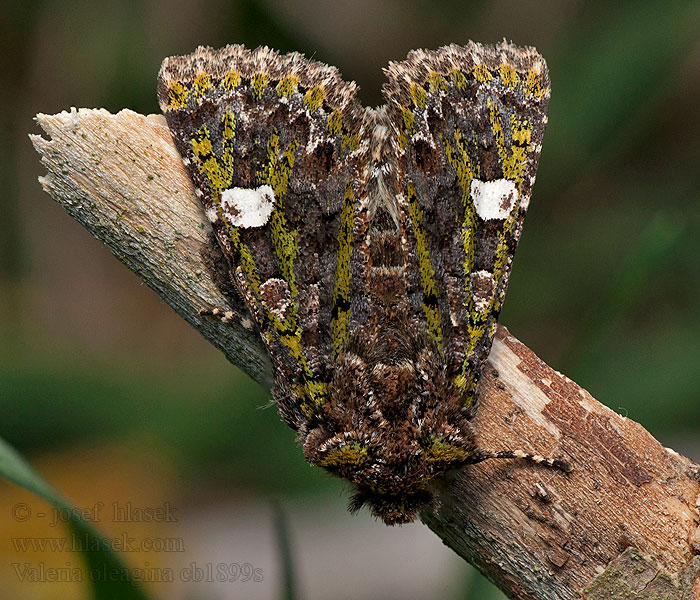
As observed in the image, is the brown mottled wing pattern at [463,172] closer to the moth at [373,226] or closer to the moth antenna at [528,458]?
the moth at [373,226]

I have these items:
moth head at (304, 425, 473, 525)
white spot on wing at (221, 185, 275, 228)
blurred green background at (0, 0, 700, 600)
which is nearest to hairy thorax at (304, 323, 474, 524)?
moth head at (304, 425, 473, 525)

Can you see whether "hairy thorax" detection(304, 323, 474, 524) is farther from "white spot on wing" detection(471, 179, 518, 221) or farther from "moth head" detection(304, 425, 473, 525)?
"white spot on wing" detection(471, 179, 518, 221)

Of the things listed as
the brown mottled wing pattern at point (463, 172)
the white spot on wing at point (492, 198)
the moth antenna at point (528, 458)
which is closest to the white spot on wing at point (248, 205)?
the brown mottled wing pattern at point (463, 172)

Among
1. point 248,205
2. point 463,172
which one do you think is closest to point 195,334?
point 248,205

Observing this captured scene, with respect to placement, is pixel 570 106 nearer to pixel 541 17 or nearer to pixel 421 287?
pixel 541 17

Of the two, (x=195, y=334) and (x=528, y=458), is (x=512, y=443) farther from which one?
(x=195, y=334)

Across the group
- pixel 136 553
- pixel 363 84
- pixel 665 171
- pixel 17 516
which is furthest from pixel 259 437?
pixel 665 171
